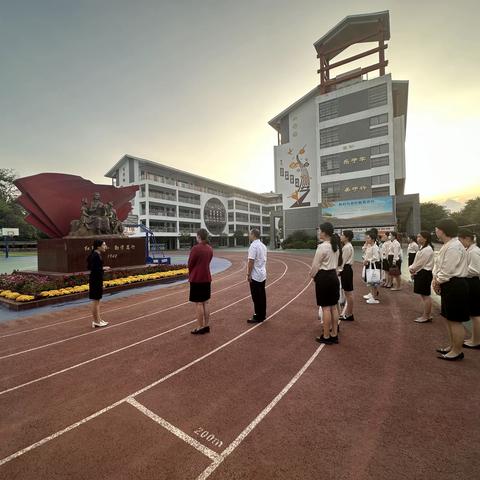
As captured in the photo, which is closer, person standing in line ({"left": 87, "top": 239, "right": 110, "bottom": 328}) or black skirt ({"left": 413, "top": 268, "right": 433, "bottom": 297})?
black skirt ({"left": 413, "top": 268, "right": 433, "bottom": 297})

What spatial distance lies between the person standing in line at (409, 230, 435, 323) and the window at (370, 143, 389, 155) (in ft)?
104

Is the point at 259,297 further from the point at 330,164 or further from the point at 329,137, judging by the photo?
the point at 329,137

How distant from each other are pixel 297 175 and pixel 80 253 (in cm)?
3442

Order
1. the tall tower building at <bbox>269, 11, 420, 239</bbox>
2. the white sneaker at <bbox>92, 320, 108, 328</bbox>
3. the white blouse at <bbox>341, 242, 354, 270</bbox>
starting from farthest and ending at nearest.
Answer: the tall tower building at <bbox>269, 11, 420, 239</bbox>
the white sneaker at <bbox>92, 320, 108, 328</bbox>
the white blouse at <bbox>341, 242, 354, 270</bbox>

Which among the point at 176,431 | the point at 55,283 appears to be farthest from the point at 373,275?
the point at 55,283

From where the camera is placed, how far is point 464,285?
11.9 ft

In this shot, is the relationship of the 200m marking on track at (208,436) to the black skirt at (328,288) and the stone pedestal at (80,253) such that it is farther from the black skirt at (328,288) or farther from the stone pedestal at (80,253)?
the stone pedestal at (80,253)

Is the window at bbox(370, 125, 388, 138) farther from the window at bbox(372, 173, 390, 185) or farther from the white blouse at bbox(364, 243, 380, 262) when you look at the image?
the white blouse at bbox(364, 243, 380, 262)

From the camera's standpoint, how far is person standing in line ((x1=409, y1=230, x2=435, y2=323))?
5.30 m

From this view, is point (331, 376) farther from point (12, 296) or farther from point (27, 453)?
point (12, 296)

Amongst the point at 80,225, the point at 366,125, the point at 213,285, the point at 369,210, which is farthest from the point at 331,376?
the point at 366,125

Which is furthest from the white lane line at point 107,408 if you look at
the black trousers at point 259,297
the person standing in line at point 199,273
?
the person standing in line at point 199,273

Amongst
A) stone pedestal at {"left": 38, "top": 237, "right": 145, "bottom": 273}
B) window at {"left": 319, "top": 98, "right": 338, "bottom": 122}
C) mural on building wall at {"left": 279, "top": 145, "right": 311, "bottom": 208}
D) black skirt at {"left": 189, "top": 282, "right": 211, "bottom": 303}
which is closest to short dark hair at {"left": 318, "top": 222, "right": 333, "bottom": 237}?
black skirt at {"left": 189, "top": 282, "right": 211, "bottom": 303}

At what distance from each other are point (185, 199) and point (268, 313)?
50.2 m
